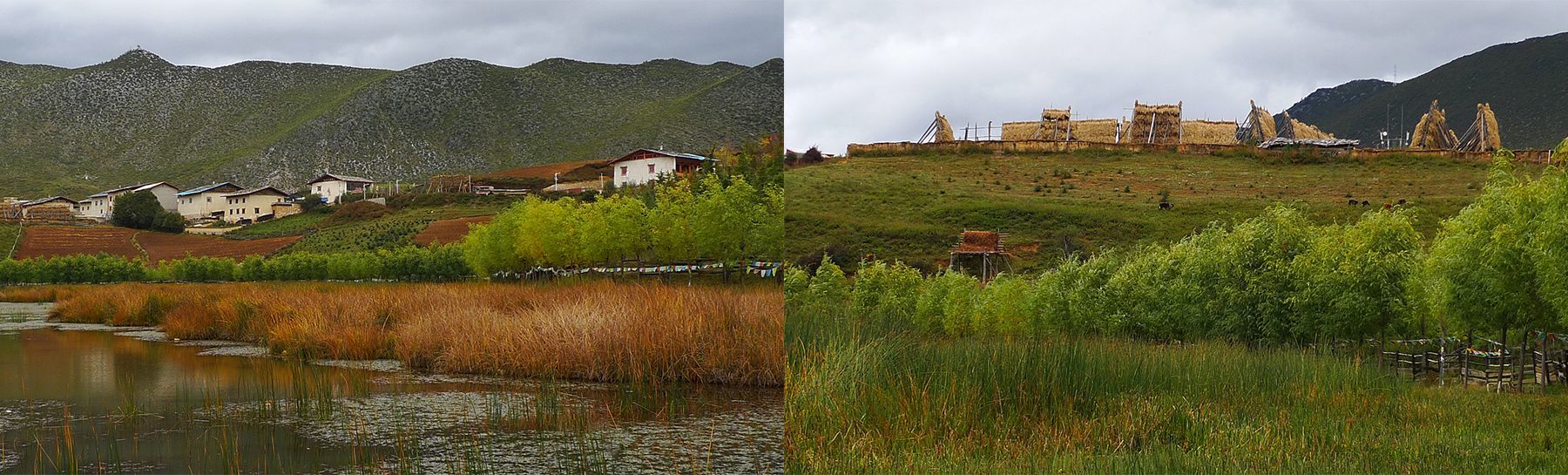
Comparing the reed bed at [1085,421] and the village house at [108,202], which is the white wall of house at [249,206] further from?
the reed bed at [1085,421]

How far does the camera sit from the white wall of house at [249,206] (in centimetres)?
4406

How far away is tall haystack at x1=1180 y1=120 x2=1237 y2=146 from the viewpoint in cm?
8350

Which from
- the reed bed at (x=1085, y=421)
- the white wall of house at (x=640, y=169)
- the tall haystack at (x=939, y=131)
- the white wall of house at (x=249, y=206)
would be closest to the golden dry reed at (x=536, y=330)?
the reed bed at (x=1085, y=421)

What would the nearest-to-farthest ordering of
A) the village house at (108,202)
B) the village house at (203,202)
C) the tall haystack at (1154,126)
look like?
the village house at (108,202), the village house at (203,202), the tall haystack at (1154,126)

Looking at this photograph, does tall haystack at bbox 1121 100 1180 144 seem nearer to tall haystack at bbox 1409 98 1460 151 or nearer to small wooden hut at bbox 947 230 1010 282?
tall haystack at bbox 1409 98 1460 151

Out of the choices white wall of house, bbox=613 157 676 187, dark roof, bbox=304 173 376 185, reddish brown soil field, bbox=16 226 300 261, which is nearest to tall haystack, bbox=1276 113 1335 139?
white wall of house, bbox=613 157 676 187

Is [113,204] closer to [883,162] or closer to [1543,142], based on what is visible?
[883,162]

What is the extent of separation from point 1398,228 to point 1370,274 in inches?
89.5

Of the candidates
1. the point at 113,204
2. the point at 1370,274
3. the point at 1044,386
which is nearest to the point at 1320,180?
the point at 1370,274

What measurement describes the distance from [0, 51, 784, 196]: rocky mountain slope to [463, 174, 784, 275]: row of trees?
1791cm

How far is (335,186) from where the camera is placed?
67.1 metres

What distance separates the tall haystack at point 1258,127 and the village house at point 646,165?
4637cm

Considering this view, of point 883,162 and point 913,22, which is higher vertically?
point 913,22

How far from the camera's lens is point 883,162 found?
71688 mm
